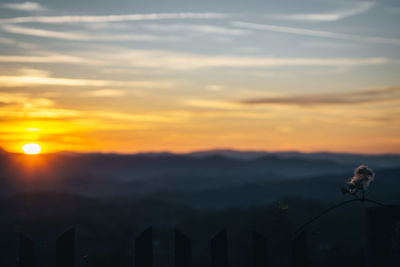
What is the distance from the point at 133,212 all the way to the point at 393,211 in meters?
38.5

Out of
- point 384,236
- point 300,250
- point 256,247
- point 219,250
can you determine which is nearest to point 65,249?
point 219,250

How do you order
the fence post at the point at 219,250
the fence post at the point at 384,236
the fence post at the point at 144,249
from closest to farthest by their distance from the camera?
the fence post at the point at 384,236 < the fence post at the point at 219,250 < the fence post at the point at 144,249

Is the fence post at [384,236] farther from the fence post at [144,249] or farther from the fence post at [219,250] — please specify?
the fence post at [144,249]

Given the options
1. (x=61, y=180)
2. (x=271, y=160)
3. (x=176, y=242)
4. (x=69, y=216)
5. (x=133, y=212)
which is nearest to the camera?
(x=176, y=242)

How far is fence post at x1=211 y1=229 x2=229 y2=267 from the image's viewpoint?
16.1 ft

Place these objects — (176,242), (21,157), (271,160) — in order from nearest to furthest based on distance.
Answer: (176,242), (21,157), (271,160)

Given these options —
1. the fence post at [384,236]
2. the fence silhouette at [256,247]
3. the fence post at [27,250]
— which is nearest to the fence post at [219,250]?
the fence silhouette at [256,247]

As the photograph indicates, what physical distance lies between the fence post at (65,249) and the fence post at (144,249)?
650 mm

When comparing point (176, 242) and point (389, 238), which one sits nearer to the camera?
point (389, 238)

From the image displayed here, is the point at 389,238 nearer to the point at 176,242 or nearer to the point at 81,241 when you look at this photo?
the point at 176,242

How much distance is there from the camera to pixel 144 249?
199 inches

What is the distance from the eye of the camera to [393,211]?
15.4 ft

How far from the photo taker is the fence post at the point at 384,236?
468cm

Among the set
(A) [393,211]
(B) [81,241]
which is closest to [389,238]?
(A) [393,211]
